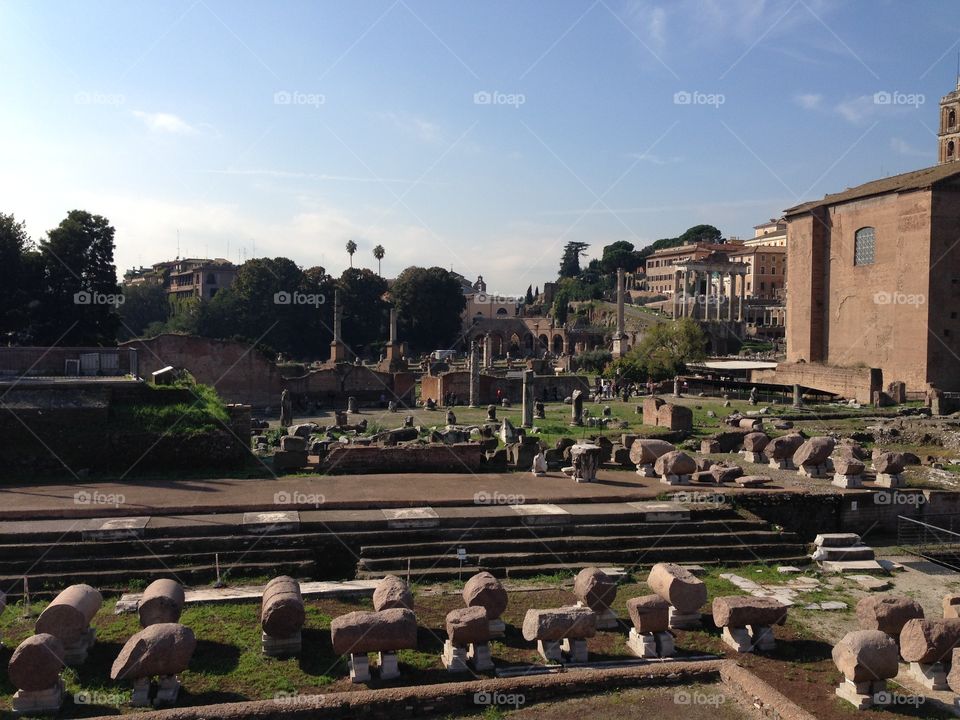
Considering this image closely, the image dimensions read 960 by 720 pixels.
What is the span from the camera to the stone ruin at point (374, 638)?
7957 millimetres

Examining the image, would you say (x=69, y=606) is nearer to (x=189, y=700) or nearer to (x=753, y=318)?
(x=189, y=700)

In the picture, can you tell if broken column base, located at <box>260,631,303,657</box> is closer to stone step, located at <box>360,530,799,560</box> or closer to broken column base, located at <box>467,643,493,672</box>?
broken column base, located at <box>467,643,493,672</box>

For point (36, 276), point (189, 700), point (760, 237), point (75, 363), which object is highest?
point (760, 237)

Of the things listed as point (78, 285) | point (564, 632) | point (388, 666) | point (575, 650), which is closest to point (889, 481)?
point (575, 650)

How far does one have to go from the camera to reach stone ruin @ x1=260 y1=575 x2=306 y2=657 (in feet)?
27.4

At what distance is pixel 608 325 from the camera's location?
3024 inches

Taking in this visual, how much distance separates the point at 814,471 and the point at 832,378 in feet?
68.6

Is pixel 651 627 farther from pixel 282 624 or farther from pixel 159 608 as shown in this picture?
pixel 159 608

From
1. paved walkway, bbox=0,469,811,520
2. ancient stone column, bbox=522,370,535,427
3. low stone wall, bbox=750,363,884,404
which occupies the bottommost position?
paved walkway, bbox=0,469,811,520

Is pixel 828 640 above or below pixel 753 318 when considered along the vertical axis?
A: below

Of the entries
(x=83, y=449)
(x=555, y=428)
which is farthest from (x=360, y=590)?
(x=555, y=428)

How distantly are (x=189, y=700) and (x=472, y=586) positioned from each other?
10.2ft

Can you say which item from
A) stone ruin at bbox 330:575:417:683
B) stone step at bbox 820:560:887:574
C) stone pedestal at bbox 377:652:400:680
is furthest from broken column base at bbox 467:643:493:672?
stone step at bbox 820:560:887:574

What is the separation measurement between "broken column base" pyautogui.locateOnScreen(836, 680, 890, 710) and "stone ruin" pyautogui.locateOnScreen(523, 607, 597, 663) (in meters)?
2.53
